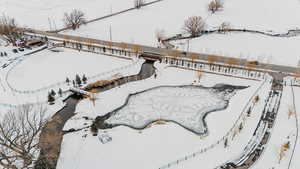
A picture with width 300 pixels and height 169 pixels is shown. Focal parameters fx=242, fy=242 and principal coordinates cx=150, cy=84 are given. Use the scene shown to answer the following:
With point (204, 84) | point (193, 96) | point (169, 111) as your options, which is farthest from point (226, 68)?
point (169, 111)

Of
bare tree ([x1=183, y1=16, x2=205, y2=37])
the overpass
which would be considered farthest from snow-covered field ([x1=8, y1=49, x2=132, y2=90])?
bare tree ([x1=183, y1=16, x2=205, y2=37])

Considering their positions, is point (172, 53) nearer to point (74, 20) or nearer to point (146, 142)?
point (146, 142)

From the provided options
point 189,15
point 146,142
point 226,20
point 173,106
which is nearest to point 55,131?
point 146,142

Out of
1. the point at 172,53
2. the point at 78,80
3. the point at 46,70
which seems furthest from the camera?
the point at 172,53

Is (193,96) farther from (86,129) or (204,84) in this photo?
(86,129)

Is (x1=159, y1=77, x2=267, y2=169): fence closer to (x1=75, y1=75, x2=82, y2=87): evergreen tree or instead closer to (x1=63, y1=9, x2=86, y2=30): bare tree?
(x1=75, y1=75, x2=82, y2=87): evergreen tree

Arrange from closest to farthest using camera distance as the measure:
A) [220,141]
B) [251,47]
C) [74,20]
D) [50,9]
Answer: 1. [220,141]
2. [251,47]
3. [74,20]
4. [50,9]

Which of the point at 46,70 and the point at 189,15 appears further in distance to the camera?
the point at 189,15

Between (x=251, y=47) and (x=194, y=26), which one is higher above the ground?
(x=194, y=26)

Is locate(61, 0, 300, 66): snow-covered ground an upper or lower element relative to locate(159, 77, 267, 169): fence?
upper
